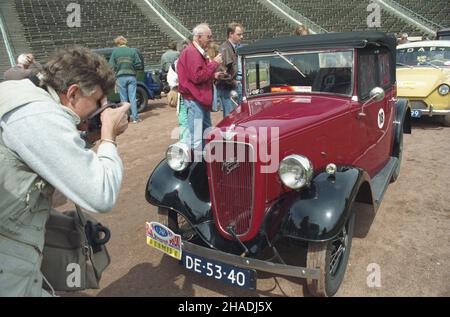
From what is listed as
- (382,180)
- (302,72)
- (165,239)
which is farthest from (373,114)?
(165,239)

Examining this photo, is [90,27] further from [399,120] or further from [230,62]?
[399,120]

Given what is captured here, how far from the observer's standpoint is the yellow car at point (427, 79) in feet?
22.8

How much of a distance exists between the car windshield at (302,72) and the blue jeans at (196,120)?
3.63 ft

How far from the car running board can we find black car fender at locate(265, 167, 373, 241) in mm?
663

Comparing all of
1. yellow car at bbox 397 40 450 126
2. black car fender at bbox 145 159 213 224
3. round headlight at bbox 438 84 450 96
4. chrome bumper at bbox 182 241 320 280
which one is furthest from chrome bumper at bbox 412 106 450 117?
chrome bumper at bbox 182 241 320 280

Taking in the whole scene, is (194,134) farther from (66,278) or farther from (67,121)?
(67,121)

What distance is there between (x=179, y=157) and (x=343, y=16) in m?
24.8

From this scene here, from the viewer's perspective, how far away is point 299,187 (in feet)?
8.37

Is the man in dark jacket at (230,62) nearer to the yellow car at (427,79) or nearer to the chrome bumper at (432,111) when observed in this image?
the yellow car at (427,79)

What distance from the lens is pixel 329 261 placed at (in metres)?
2.58

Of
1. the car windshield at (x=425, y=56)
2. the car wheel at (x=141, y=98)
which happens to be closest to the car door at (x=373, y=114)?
the car windshield at (x=425, y=56)

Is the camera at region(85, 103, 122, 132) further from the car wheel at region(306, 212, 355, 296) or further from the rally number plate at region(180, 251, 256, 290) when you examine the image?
the car wheel at region(306, 212, 355, 296)

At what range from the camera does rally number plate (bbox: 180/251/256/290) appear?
95.5 inches
